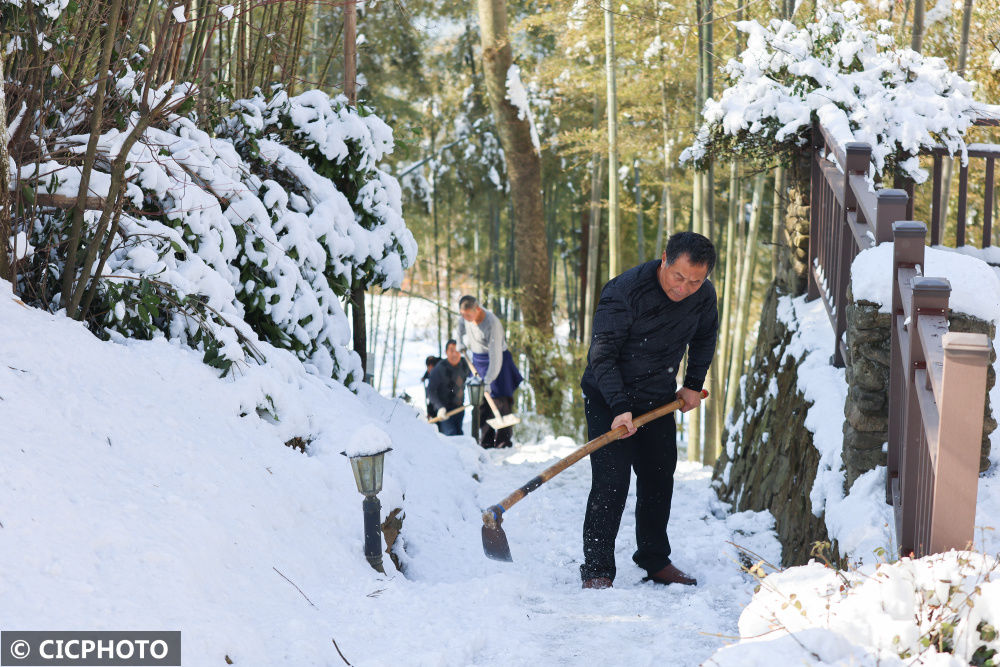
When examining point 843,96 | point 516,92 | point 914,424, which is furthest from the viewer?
point 516,92

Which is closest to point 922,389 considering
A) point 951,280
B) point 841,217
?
point 951,280

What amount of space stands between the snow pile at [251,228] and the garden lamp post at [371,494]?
2.79ft

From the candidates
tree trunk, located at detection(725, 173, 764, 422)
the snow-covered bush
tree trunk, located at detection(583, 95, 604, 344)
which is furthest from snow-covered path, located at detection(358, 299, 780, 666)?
tree trunk, located at detection(583, 95, 604, 344)

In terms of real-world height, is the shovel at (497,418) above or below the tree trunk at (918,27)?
below

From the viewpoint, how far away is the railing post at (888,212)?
3199 millimetres

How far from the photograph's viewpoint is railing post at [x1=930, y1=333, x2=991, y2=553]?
2.01 metres

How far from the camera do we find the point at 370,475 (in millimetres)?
3432

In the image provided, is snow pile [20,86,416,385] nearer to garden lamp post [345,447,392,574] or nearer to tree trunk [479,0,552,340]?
garden lamp post [345,447,392,574]

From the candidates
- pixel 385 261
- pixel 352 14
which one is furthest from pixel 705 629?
pixel 352 14

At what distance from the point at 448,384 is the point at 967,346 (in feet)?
23.0

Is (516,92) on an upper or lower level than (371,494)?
upper

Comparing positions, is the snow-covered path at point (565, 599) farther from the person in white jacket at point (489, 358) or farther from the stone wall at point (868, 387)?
the person in white jacket at point (489, 358)

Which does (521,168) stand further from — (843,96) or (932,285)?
(932,285)

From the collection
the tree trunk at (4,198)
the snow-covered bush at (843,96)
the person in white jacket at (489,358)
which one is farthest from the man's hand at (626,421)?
the person in white jacket at (489,358)
